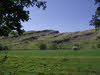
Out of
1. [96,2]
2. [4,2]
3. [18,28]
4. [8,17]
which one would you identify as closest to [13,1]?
[4,2]

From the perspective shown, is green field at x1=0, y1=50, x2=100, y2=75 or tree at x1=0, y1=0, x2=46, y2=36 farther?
green field at x1=0, y1=50, x2=100, y2=75

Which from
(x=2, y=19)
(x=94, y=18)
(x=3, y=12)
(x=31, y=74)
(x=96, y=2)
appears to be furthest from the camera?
(x=94, y=18)

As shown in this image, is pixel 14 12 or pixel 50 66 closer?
pixel 14 12

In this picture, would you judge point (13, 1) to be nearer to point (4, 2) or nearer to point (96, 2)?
point (4, 2)

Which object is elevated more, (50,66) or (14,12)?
(14,12)

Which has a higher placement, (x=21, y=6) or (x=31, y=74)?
(x=21, y=6)

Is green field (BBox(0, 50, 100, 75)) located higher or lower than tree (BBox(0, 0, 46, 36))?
lower

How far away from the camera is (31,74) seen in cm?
1638

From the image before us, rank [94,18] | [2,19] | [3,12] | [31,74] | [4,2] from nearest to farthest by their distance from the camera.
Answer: [4,2]
[3,12]
[2,19]
[31,74]
[94,18]

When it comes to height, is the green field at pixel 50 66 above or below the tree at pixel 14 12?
below

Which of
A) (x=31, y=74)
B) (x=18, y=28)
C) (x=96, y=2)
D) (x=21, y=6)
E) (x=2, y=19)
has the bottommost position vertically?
(x=31, y=74)

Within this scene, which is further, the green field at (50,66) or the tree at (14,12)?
the green field at (50,66)

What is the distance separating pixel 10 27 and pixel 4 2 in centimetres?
324

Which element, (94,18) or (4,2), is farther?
(94,18)
